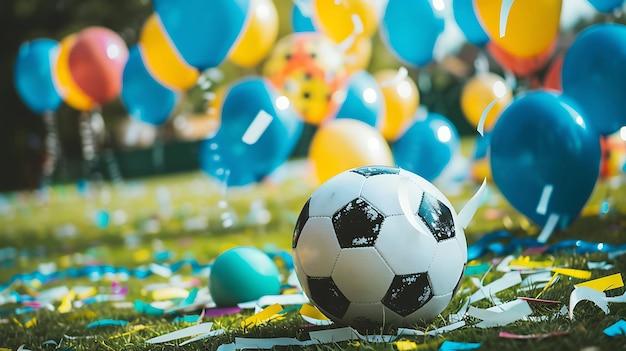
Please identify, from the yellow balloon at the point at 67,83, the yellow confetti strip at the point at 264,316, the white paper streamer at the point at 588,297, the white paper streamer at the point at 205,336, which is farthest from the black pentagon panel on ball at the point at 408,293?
the yellow balloon at the point at 67,83

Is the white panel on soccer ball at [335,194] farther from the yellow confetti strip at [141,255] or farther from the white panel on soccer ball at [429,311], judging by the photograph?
the yellow confetti strip at [141,255]

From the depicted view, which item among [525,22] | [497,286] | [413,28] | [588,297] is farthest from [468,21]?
[588,297]

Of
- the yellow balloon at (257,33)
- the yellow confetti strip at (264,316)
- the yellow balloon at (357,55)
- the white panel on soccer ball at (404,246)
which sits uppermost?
the yellow balloon at (257,33)

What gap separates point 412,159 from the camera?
6.46m

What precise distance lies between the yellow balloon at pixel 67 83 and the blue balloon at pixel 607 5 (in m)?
5.98

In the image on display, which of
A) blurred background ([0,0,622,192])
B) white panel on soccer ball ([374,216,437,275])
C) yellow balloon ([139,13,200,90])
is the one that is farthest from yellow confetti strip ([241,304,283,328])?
blurred background ([0,0,622,192])

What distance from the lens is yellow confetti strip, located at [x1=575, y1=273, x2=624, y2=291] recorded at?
3.06 metres

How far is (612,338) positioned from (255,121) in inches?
148

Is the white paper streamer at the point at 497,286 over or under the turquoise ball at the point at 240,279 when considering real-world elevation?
over

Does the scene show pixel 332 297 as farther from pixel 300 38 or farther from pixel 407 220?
pixel 300 38

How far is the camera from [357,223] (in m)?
2.76

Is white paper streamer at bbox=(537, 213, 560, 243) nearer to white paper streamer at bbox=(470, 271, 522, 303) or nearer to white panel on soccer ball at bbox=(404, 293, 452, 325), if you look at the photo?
white paper streamer at bbox=(470, 271, 522, 303)

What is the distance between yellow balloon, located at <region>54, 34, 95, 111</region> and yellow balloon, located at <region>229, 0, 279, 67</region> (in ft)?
7.65

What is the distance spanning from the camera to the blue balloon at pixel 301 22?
7762 mm
